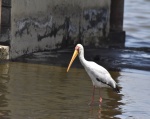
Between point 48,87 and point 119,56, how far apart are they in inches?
194

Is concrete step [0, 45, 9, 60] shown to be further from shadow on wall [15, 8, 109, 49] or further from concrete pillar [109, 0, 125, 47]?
concrete pillar [109, 0, 125, 47]

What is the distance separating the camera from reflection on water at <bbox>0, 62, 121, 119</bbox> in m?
9.59

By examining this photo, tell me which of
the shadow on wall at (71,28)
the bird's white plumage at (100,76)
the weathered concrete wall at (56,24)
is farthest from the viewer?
the shadow on wall at (71,28)

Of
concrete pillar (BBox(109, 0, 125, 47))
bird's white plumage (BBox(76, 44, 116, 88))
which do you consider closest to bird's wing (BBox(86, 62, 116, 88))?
bird's white plumage (BBox(76, 44, 116, 88))

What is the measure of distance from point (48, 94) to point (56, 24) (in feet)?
14.7

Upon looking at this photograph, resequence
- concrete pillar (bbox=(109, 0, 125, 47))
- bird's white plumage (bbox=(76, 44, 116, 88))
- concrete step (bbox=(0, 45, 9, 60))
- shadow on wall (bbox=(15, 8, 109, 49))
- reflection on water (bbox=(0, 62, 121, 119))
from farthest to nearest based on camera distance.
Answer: concrete pillar (bbox=(109, 0, 125, 47)) → shadow on wall (bbox=(15, 8, 109, 49)) → concrete step (bbox=(0, 45, 9, 60)) → bird's white plumage (bbox=(76, 44, 116, 88)) → reflection on water (bbox=(0, 62, 121, 119))

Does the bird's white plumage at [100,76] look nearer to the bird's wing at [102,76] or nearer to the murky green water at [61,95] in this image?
the bird's wing at [102,76]

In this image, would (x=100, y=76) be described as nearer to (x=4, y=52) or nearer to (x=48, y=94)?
(x=48, y=94)

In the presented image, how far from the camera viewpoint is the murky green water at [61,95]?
Result: 965 centimetres

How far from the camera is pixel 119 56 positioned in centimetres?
1606

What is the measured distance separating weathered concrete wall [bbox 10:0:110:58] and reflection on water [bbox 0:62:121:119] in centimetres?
80

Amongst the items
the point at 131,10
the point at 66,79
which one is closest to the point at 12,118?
the point at 66,79

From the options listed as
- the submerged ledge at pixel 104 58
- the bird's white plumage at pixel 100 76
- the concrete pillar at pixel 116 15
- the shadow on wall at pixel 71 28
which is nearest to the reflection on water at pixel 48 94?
the bird's white plumage at pixel 100 76

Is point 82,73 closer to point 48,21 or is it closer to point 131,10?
point 48,21
